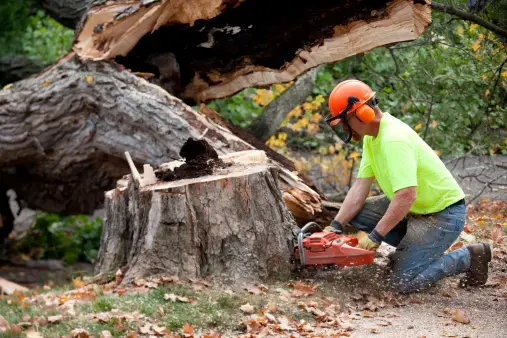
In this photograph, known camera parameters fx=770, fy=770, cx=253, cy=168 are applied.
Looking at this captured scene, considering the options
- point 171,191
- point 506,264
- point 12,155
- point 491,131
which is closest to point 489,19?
point 506,264

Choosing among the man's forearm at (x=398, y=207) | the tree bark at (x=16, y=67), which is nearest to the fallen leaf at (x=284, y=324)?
the man's forearm at (x=398, y=207)

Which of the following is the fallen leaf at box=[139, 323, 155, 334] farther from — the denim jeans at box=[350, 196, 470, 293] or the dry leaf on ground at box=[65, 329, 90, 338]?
the denim jeans at box=[350, 196, 470, 293]

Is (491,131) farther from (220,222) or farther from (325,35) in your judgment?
(220,222)

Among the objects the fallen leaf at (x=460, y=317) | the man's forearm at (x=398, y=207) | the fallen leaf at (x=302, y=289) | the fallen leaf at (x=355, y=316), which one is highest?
the man's forearm at (x=398, y=207)

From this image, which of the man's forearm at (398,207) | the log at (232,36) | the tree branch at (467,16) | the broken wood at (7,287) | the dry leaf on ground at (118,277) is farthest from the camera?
the broken wood at (7,287)

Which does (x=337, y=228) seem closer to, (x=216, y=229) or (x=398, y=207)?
(x=398, y=207)

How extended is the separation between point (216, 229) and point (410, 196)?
1.34 m

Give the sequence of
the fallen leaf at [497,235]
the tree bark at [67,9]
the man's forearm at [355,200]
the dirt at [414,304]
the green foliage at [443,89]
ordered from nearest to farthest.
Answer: the dirt at [414,304], the man's forearm at [355,200], the fallen leaf at [497,235], the green foliage at [443,89], the tree bark at [67,9]

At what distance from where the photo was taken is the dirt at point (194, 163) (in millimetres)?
5594

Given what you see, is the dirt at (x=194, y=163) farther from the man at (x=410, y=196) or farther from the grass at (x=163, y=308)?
the man at (x=410, y=196)

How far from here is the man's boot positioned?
213 inches

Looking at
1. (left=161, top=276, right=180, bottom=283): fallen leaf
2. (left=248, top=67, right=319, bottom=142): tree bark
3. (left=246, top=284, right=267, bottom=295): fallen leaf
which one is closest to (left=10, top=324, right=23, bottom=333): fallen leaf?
(left=161, top=276, right=180, bottom=283): fallen leaf

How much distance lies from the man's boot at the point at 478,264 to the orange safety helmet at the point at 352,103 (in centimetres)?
120

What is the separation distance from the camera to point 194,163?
18.6ft
